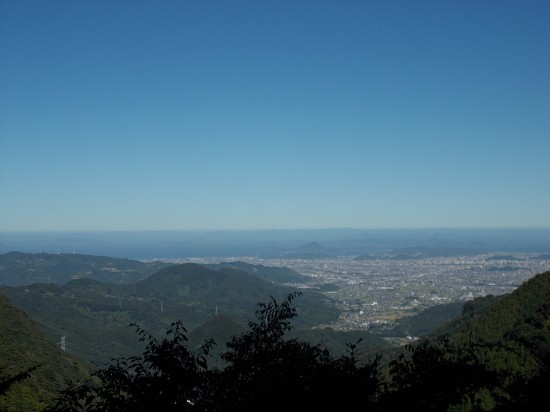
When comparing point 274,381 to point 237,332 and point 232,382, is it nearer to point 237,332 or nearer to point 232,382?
point 232,382

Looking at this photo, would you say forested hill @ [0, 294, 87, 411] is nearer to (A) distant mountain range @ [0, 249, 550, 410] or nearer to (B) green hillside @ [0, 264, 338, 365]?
(A) distant mountain range @ [0, 249, 550, 410]

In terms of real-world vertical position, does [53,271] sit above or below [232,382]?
below

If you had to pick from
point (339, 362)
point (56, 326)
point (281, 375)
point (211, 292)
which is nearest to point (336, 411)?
point (281, 375)

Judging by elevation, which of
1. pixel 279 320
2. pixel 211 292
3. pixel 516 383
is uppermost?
pixel 279 320

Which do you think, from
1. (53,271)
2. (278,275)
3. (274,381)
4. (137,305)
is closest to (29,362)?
(274,381)

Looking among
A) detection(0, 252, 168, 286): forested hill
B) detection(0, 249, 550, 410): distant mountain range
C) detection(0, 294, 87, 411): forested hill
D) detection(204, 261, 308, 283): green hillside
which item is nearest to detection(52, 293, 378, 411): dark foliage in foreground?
detection(0, 249, 550, 410): distant mountain range

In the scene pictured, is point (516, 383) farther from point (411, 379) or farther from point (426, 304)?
point (426, 304)

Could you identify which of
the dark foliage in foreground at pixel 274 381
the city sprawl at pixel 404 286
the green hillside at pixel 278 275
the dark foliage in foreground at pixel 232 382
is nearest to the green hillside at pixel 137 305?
the city sprawl at pixel 404 286

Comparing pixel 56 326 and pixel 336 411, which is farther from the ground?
pixel 336 411

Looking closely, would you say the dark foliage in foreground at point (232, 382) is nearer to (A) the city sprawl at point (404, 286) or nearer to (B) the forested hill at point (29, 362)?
(B) the forested hill at point (29, 362)
